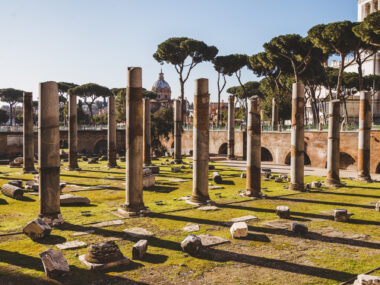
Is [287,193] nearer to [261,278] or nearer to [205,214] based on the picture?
[205,214]

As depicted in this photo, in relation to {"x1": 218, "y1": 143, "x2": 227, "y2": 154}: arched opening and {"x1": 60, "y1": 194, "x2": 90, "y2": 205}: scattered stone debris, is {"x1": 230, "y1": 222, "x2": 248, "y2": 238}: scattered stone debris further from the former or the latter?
{"x1": 218, "y1": 143, "x2": 227, "y2": 154}: arched opening

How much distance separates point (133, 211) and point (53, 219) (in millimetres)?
2297

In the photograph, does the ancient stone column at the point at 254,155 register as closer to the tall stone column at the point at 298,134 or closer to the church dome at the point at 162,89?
the tall stone column at the point at 298,134

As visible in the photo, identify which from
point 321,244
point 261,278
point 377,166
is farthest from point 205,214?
point 377,166

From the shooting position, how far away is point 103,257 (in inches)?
262

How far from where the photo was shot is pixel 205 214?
35.9 ft

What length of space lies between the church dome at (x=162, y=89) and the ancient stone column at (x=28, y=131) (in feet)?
281

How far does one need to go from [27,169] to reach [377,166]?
22338 millimetres

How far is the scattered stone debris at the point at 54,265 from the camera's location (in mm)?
6098

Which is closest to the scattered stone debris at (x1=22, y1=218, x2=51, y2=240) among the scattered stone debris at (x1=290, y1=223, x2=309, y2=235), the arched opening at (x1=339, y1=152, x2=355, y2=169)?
the scattered stone debris at (x1=290, y1=223, x2=309, y2=235)

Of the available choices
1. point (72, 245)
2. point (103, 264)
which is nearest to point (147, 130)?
point (72, 245)

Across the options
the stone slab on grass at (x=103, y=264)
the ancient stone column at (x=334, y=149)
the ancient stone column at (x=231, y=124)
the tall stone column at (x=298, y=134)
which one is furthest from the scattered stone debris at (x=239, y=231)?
the ancient stone column at (x=231, y=124)

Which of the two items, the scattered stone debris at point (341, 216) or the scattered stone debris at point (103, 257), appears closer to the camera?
the scattered stone debris at point (103, 257)

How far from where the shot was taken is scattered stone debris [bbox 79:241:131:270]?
21.6ft
